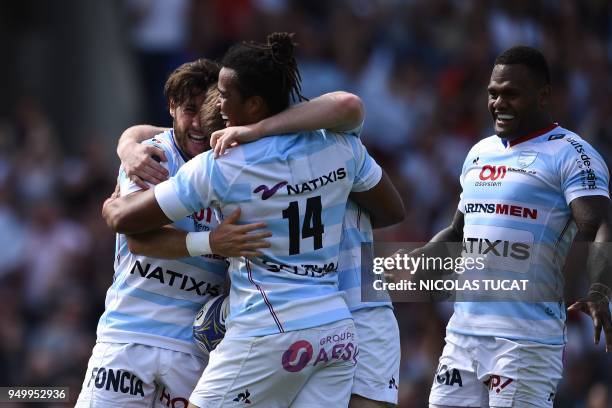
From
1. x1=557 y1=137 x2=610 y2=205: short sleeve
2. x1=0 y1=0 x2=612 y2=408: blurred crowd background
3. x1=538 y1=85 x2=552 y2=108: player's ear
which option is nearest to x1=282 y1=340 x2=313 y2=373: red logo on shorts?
x1=557 y1=137 x2=610 y2=205: short sleeve

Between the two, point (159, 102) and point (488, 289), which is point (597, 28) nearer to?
point (159, 102)

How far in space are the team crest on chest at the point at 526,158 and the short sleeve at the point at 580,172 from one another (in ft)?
0.45

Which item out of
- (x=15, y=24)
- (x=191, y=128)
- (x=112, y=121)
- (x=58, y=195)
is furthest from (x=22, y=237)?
(x=191, y=128)

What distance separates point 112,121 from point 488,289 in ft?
28.6

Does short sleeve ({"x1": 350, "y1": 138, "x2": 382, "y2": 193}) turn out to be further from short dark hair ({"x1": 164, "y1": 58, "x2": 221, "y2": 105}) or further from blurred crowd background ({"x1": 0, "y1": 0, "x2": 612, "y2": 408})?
blurred crowd background ({"x1": 0, "y1": 0, "x2": 612, "y2": 408})

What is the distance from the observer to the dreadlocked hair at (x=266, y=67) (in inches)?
219

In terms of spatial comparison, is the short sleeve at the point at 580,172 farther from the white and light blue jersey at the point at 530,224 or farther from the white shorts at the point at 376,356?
the white shorts at the point at 376,356

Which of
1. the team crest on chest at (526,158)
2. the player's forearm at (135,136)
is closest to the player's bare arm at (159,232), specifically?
the player's forearm at (135,136)

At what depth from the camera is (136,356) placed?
19.6 ft

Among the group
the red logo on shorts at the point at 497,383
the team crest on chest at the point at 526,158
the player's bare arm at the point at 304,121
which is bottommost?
the red logo on shorts at the point at 497,383

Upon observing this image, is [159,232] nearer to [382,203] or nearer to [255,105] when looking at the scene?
[255,105]

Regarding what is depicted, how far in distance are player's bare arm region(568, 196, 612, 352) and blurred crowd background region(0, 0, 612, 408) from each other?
4996 mm

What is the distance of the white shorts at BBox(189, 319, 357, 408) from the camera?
5410mm

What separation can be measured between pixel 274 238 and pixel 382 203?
858 mm
